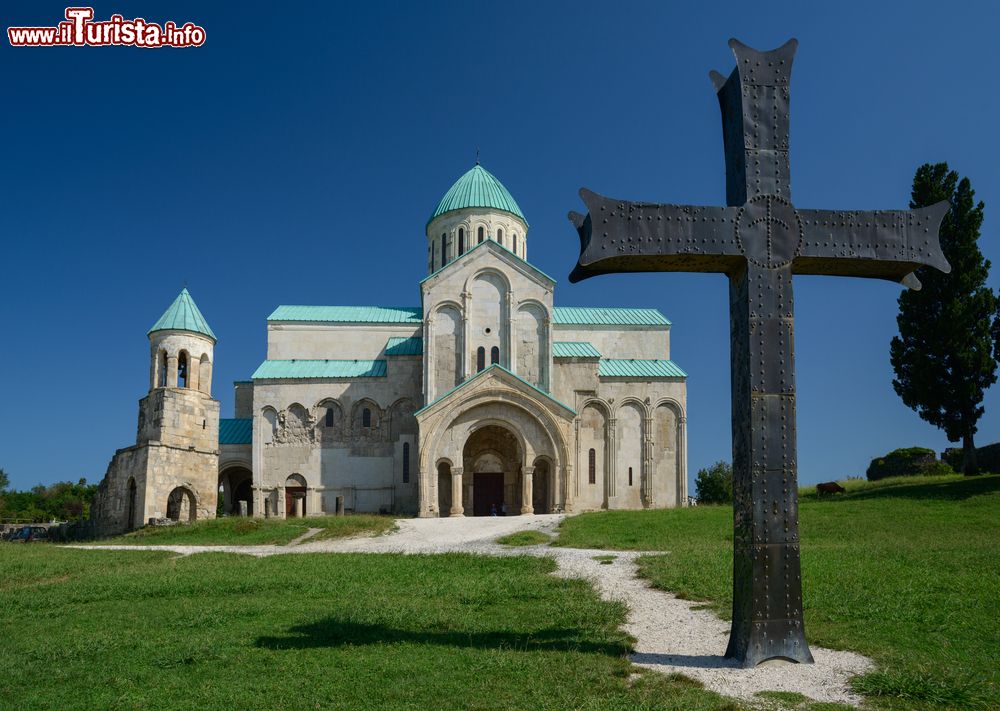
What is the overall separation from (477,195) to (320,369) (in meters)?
11.1

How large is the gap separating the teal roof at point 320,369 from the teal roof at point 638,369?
10.3m

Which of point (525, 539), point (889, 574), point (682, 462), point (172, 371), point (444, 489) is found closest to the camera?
point (889, 574)

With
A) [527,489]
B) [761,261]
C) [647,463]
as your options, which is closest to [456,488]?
[527,489]

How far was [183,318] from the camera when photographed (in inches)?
1352

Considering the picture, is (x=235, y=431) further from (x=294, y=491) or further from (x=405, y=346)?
(x=405, y=346)

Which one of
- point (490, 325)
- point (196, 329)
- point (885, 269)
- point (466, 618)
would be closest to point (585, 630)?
point (466, 618)

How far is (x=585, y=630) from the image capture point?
9.37 metres

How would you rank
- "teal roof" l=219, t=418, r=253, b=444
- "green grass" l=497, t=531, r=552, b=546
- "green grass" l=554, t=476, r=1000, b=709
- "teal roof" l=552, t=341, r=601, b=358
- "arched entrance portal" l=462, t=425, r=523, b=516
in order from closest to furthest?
"green grass" l=554, t=476, r=1000, b=709 → "green grass" l=497, t=531, r=552, b=546 → "arched entrance portal" l=462, t=425, r=523, b=516 → "teal roof" l=552, t=341, r=601, b=358 → "teal roof" l=219, t=418, r=253, b=444

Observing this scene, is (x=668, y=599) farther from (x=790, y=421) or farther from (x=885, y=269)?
(x=885, y=269)

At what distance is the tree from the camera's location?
3052 centimetres

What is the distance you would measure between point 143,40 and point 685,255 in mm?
15450

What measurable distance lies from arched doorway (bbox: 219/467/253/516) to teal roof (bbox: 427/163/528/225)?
1544 cm

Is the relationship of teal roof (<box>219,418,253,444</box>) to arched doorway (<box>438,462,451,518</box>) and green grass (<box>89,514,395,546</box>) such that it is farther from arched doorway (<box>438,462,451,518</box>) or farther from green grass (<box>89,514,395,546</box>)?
arched doorway (<box>438,462,451,518</box>)

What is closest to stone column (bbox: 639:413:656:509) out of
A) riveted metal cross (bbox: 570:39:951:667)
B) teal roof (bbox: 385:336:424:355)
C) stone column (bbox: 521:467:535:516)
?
stone column (bbox: 521:467:535:516)
